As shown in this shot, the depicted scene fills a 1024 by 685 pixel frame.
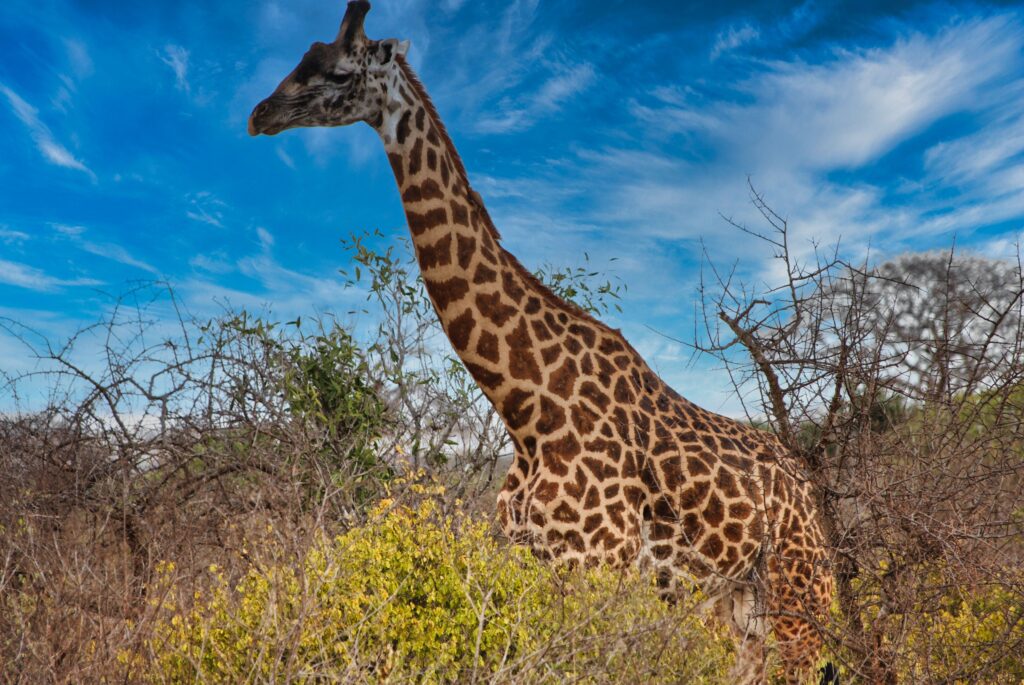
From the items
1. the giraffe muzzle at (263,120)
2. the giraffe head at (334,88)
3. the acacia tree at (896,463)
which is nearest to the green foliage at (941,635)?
the acacia tree at (896,463)

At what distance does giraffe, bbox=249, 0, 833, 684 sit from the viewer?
5.20 m

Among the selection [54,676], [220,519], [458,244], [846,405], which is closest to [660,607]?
[846,405]

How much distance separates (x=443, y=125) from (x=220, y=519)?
4094 millimetres

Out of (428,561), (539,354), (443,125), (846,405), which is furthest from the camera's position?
(443,125)

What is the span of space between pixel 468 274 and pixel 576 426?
49.4 inches

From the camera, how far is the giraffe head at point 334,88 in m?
5.84

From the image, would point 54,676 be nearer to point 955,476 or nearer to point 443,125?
point 443,125

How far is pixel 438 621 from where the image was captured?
178 inches

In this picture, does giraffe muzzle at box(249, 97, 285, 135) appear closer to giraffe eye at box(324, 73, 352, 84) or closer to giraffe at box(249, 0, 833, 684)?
giraffe at box(249, 0, 833, 684)

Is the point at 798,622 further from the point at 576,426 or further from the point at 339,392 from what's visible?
the point at 339,392

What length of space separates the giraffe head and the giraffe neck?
0.12 metres

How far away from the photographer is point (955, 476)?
192 inches

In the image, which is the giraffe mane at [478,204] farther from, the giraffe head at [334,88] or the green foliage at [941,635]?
the green foliage at [941,635]

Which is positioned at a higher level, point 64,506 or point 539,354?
point 539,354
